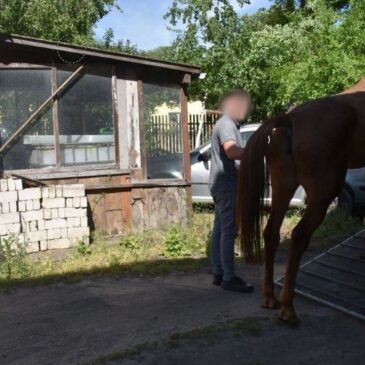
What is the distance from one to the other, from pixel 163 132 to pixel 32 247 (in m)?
3.00

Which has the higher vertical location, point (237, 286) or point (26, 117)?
point (26, 117)

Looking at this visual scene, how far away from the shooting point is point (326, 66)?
39.7 ft

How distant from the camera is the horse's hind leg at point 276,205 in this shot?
4980mm

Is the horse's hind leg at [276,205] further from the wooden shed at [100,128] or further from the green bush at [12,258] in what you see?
the wooden shed at [100,128]

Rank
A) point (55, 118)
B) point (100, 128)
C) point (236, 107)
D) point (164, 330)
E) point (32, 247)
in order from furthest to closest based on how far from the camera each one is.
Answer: point (100, 128)
point (55, 118)
point (32, 247)
point (236, 107)
point (164, 330)

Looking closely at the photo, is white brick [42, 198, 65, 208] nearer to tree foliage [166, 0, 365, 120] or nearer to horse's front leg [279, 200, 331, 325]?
horse's front leg [279, 200, 331, 325]

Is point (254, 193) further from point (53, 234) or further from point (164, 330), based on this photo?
point (53, 234)

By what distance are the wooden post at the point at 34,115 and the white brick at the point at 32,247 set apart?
1.46m

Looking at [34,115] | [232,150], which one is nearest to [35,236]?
[34,115]

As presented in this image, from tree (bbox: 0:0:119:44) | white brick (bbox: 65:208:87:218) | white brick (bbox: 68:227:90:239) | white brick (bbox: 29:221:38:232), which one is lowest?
white brick (bbox: 68:227:90:239)

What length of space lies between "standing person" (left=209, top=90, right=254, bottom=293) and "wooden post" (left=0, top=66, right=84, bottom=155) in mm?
3501

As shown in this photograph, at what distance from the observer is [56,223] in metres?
8.04

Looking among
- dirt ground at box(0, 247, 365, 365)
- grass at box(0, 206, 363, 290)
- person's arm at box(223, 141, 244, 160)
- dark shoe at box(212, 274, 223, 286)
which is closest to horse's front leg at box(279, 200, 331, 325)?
dirt ground at box(0, 247, 365, 365)

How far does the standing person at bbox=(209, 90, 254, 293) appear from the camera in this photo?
5758 mm
